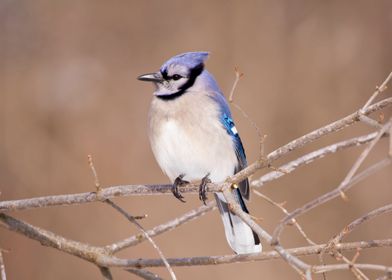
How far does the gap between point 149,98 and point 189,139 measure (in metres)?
1.28

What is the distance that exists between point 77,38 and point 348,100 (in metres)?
1.45

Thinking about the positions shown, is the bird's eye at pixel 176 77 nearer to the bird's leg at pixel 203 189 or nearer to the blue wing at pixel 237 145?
the blue wing at pixel 237 145

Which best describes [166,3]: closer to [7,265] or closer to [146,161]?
[146,161]

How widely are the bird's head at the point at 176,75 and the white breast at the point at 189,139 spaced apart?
0.15 ft

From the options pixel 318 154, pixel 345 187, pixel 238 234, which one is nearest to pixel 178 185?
pixel 238 234

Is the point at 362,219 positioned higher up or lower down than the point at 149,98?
lower down

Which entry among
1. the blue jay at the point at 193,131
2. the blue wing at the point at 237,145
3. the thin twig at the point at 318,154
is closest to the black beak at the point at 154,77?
the blue jay at the point at 193,131

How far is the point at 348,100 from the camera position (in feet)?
12.0

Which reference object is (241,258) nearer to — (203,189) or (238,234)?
(203,189)

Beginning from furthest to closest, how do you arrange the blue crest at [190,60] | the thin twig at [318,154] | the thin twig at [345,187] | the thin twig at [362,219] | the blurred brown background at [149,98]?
1. the blurred brown background at [149,98]
2. the blue crest at [190,60]
3. the thin twig at [318,154]
4. the thin twig at [362,219]
5. the thin twig at [345,187]

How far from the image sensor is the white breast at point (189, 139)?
7.83 ft

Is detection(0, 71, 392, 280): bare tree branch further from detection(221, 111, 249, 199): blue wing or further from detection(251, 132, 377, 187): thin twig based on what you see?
detection(221, 111, 249, 199): blue wing

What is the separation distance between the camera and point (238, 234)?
99.0 inches

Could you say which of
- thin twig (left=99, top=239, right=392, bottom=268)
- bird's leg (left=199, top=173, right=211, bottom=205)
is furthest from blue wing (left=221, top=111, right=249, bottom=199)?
thin twig (left=99, top=239, right=392, bottom=268)
